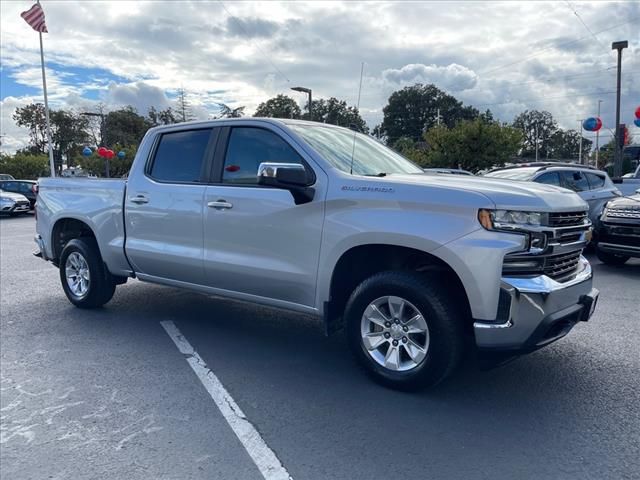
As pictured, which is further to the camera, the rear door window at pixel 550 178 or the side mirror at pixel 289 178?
the rear door window at pixel 550 178

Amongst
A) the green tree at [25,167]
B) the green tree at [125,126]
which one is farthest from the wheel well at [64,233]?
the green tree at [125,126]

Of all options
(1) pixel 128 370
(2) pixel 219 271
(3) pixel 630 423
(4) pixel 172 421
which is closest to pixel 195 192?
(2) pixel 219 271

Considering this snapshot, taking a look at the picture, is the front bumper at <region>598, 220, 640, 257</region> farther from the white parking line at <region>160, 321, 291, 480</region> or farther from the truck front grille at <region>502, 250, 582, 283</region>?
the white parking line at <region>160, 321, 291, 480</region>

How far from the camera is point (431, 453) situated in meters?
3.14

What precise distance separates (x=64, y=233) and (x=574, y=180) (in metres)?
8.79

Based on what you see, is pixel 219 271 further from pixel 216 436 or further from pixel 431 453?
pixel 431 453

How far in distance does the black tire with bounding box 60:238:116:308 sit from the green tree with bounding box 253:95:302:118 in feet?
104

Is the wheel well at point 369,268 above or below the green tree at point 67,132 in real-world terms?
below

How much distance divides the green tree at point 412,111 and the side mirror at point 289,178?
75.9 meters

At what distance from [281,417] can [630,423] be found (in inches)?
86.4

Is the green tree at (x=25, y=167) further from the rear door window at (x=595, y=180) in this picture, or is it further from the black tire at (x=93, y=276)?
the rear door window at (x=595, y=180)

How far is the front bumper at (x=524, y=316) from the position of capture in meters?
3.45

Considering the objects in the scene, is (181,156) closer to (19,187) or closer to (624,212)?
(624,212)

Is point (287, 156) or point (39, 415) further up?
point (287, 156)
